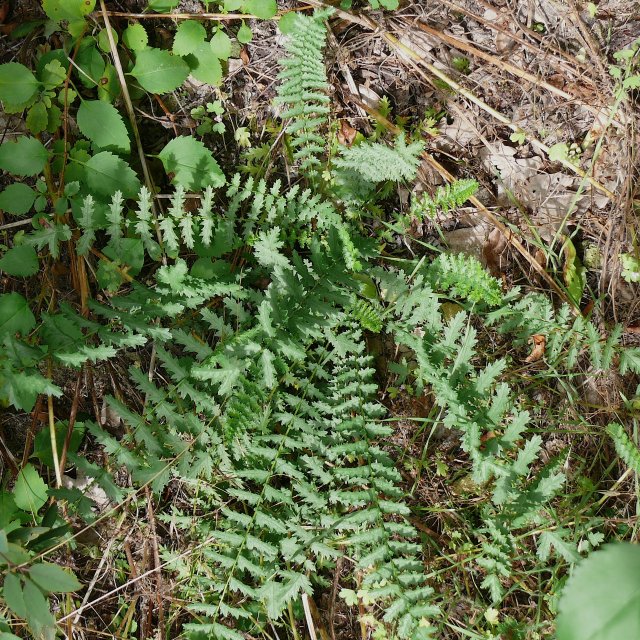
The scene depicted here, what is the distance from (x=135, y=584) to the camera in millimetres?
2975

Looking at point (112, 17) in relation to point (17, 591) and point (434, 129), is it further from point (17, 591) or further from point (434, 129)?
point (17, 591)

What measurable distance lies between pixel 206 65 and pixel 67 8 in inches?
26.7

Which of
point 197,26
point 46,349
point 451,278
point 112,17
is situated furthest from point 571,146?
point 46,349

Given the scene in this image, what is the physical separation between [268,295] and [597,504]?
1.85 m

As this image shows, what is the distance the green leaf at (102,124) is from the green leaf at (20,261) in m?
0.61

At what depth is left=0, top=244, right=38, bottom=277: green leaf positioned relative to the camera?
8.87 ft

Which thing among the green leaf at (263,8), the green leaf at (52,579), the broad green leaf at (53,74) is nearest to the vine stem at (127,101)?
the broad green leaf at (53,74)

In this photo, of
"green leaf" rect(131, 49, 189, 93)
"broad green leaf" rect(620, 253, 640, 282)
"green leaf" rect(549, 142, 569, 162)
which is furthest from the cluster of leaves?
"green leaf" rect(549, 142, 569, 162)

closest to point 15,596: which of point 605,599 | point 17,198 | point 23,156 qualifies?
point 605,599

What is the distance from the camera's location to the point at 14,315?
2.70m

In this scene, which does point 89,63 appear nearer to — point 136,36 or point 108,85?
point 108,85

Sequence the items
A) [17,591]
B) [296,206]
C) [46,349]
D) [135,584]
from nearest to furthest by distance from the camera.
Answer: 1. [17,591]
2. [46,349]
3. [296,206]
4. [135,584]

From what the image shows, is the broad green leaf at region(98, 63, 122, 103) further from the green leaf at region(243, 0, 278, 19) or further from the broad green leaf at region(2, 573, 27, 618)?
the broad green leaf at region(2, 573, 27, 618)

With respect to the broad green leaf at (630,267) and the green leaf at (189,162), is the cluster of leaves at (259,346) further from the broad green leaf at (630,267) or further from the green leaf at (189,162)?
the broad green leaf at (630,267)
